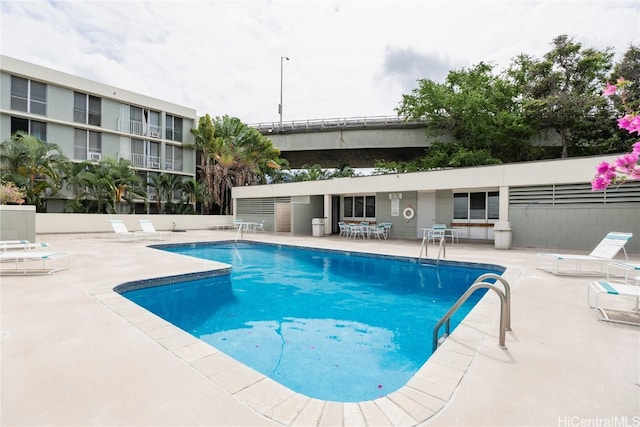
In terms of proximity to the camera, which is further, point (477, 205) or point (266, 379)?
point (477, 205)

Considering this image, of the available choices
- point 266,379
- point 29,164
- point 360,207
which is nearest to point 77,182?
point 29,164

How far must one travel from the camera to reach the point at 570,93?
19.2 metres

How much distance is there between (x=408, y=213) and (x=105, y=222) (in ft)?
56.7

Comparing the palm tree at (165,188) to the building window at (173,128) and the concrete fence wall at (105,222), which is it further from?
the building window at (173,128)

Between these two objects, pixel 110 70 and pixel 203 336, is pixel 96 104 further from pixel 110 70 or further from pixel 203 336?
pixel 203 336

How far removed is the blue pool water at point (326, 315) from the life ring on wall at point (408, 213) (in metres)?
6.53

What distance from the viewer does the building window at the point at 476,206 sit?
45.5 feet

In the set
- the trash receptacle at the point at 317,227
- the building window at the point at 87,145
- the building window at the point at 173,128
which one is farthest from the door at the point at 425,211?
the building window at the point at 87,145

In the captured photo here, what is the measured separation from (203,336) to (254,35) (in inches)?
394

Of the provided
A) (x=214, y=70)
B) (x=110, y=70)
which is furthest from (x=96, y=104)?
(x=214, y=70)

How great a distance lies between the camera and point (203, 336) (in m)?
4.55

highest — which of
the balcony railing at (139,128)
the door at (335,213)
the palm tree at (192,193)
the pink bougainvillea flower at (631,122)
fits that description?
the balcony railing at (139,128)

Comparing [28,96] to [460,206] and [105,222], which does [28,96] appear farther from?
[460,206]

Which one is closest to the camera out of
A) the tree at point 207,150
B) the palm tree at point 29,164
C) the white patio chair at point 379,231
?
the white patio chair at point 379,231
